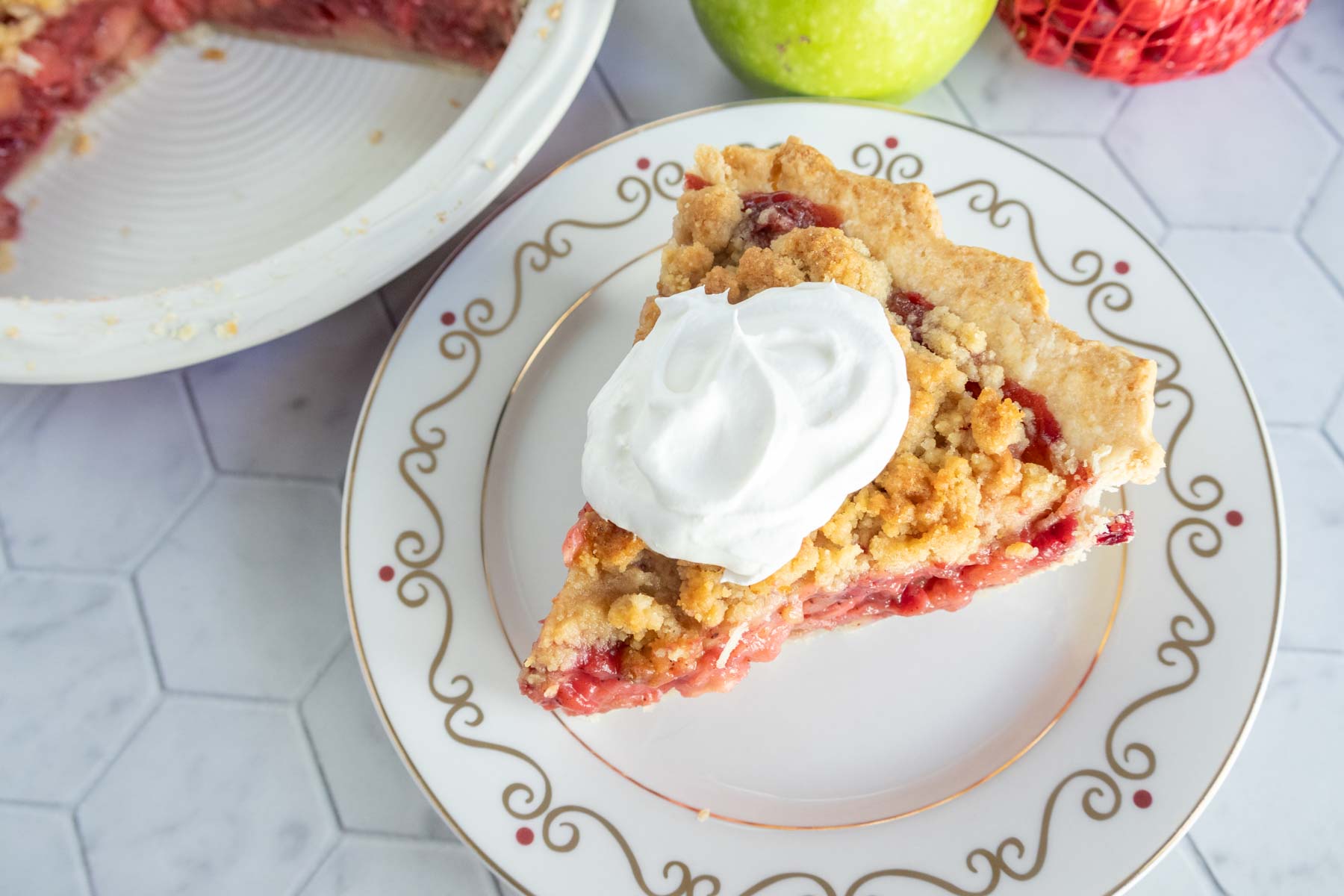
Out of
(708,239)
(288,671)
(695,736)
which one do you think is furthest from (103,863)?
(708,239)

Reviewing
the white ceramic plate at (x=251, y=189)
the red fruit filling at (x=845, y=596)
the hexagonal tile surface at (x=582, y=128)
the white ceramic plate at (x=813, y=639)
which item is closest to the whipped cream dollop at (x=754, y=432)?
the red fruit filling at (x=845, y=596)

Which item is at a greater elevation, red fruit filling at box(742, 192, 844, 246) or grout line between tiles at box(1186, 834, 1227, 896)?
red fruit filling at box(742, 192, 844, 246)

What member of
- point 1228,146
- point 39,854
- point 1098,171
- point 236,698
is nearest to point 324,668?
point 236,698

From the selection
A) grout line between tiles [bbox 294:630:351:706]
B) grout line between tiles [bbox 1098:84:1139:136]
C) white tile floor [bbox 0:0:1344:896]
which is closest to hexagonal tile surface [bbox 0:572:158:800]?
white tile floor [bbox 0:0:1344:896]

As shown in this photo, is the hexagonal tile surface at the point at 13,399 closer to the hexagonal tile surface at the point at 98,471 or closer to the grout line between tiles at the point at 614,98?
the hexagonal tile surface at the point at 98,471

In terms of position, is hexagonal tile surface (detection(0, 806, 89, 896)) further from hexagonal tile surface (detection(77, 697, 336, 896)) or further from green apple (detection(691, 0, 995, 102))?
green apple (detection(691, 0, 995, 102))

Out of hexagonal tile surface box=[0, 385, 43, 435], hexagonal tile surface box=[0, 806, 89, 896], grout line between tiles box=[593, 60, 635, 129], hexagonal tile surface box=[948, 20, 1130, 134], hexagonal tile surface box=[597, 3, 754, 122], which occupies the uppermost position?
hexagonal tile surface box=[948, 20, 1130, 134]

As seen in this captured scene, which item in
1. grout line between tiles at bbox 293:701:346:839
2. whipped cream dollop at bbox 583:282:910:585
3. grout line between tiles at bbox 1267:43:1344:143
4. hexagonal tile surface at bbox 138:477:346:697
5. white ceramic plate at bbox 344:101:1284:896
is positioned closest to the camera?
whipped cream dollop at bbox 583:282:910:585

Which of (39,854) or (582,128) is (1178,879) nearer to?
(582,128)

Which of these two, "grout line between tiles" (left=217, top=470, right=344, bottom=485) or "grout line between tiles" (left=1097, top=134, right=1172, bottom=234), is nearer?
"grout line between tiles" (left=217, top=470, right=344, bottom=485)
